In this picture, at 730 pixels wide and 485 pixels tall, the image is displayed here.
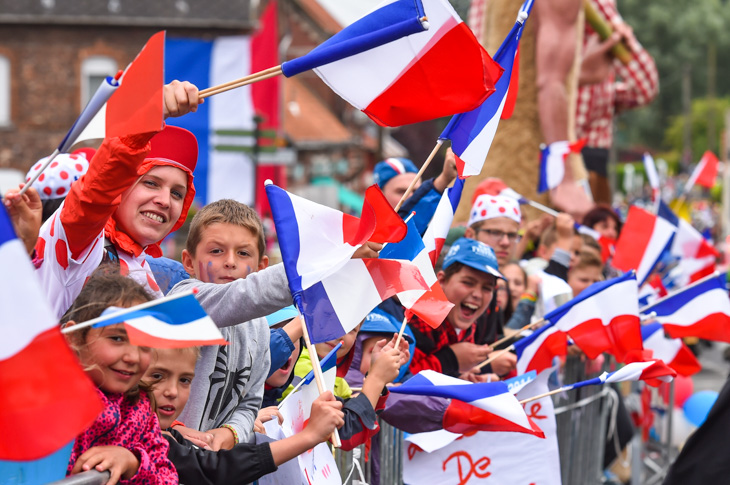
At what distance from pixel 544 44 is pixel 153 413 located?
708cm

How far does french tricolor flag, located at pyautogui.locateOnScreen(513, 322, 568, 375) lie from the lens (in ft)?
15.4

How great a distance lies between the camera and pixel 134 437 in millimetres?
2498

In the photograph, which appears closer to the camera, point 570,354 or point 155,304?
point 155,304

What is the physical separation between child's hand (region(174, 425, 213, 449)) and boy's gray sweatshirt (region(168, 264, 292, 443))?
137mm

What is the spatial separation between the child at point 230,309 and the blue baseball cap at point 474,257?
48.0 inches

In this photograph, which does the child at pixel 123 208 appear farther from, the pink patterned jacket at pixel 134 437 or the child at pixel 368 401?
the child at pixel 368 401

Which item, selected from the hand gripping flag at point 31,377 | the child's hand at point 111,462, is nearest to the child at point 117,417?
the child's hand at point 111,462

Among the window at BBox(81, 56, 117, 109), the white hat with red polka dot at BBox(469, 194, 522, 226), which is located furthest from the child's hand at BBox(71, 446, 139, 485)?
the window at BBox(81, 56, 117, 109)

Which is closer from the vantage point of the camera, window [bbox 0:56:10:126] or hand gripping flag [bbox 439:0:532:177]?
hand gripping flag [bbox 439:0:532:177]

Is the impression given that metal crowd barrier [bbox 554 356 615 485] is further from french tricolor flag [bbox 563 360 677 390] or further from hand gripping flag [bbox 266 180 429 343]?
hand gripping flag [bbox 266 180 429 343]

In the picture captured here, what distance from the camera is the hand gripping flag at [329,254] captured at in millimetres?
3020

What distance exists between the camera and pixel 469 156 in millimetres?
3766

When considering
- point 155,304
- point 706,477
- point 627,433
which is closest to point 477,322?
point 706,477

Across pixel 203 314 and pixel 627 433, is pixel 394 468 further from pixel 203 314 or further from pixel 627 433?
pixel 627 433
